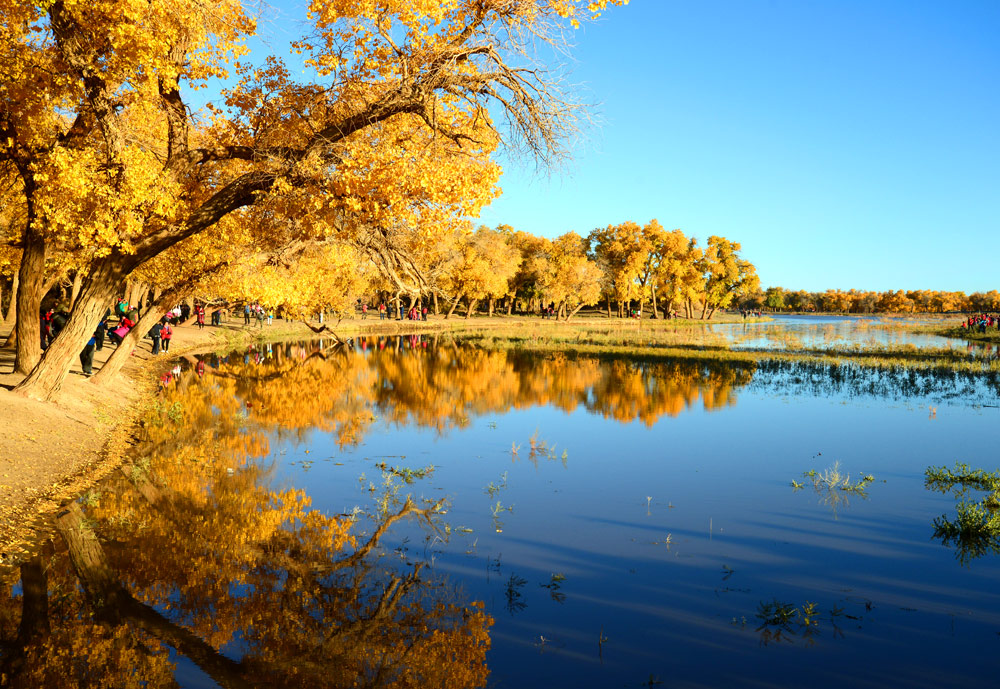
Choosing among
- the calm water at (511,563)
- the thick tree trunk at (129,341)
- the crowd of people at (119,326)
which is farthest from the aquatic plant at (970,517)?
the thick tree trunk at (129,341)

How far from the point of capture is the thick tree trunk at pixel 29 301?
17422 millimetres

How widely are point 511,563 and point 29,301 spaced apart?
628 inches

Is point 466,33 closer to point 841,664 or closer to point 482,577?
point 482,577

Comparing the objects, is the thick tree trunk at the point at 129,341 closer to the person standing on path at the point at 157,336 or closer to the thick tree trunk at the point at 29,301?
the thick tree trunk at the point at 29,301

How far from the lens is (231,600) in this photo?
758 centimetres

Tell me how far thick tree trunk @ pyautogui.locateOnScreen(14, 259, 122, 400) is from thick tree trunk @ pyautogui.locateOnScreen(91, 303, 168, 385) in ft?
13.5

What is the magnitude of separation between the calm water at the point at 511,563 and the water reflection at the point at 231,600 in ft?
0.10

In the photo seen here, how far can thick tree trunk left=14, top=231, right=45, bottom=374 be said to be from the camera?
1742cm

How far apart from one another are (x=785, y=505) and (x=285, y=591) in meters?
8.54

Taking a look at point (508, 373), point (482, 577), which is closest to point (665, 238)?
point (508, 373)

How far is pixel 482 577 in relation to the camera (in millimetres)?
8617

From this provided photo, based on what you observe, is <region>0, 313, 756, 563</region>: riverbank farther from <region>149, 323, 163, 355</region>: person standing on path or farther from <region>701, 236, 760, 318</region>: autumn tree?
<region>701, 236, 760, 318</region>: autumn tree

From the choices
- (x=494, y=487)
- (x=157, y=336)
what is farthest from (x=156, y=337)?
(x=494, y=487)

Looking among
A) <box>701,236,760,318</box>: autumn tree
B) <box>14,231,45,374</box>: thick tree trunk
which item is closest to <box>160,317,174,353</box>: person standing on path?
<box>14,231,45,374</box>: thick tree trunk
